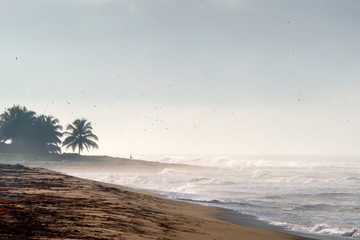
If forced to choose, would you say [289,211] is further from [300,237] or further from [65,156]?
[65,156]

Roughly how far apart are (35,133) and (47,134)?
79.9 inches

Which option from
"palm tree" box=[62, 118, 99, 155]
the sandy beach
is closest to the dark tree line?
"palm tree" box=[62, 118, 99, 155]

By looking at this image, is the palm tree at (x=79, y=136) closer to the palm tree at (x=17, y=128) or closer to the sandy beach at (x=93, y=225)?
the palm tree at (x=17, y=128)

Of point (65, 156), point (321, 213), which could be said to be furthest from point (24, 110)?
point (321, 213)

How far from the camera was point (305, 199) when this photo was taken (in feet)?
76.6

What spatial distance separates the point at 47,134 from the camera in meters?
66.8

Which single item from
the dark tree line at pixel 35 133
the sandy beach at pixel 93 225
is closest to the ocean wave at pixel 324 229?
the sandy beach at pixel 93 225

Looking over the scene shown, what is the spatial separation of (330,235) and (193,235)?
6523 mm

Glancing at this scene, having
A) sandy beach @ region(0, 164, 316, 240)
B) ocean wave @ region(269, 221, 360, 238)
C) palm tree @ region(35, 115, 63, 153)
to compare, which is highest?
palm tree @ region(35, 115, 63, 153)

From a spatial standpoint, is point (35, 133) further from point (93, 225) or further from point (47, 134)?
point (93, 225)

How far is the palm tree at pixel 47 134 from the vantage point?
66.1 metres

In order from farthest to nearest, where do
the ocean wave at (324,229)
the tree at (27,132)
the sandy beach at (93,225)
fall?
the tree at (27,132) → the ocean wave at (324,229) → the sandy beach at (93,225)

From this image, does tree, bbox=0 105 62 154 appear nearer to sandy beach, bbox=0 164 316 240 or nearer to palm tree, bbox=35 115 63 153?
→ palm tree, bbox=35 115 63 153

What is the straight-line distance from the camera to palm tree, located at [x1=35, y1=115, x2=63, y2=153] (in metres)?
66.1
